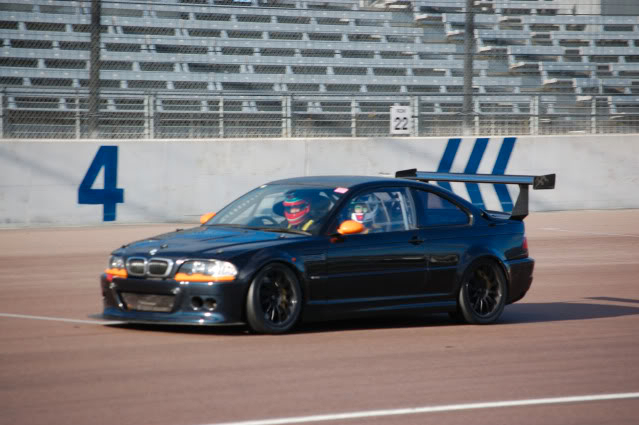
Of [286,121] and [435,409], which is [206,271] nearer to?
[435,409]

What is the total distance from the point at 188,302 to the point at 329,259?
121 cm

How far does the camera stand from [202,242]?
316 inches

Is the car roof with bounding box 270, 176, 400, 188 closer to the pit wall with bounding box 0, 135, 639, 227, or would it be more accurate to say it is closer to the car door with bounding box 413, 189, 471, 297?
the car door with bounding box 413, 189, 471, 297

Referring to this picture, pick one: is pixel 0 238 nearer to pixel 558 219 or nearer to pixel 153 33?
pixel 153 33

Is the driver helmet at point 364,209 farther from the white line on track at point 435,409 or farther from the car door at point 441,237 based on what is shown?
the white line on track at point 435,409

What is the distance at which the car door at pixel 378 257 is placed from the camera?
27.1 ft

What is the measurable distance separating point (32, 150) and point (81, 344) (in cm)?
1036

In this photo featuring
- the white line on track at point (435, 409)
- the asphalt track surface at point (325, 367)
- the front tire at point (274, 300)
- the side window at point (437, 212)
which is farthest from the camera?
the side window at point (437, 212)

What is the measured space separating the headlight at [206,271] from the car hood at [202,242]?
0.09 metres

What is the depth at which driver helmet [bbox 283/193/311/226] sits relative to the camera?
8.42 metres

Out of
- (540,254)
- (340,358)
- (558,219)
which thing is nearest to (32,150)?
(540,254)

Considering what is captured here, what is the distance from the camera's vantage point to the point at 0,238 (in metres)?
15.8

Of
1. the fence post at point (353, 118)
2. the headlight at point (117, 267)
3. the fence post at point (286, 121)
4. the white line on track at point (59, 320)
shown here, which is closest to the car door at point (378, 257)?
the headlight at point (117, 267)

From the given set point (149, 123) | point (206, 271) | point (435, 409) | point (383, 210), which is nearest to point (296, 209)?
point (383, 210)
